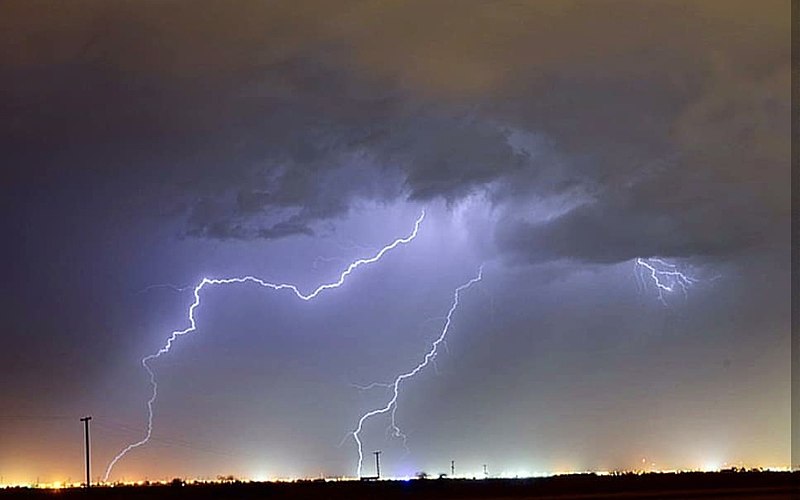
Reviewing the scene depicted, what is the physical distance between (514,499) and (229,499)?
1385 centimetres

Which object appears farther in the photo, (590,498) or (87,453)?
(87,453)

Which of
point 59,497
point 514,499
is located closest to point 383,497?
point 514,499

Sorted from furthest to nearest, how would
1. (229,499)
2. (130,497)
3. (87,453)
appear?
(87,453), (130,497), (229,499)

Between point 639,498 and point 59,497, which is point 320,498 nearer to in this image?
point 639,498

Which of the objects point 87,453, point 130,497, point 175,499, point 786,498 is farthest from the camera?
point 87,453

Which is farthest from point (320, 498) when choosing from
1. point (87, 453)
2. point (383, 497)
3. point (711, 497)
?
point (87, 453)

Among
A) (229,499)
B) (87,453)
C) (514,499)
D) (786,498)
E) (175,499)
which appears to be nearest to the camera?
(786,498)

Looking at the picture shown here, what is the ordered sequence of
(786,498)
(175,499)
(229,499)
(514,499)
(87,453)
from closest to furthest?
(786,498) → (514,499) → (175,499) → (229,499) → (87,453)

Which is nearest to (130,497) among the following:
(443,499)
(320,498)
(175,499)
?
(175,499)

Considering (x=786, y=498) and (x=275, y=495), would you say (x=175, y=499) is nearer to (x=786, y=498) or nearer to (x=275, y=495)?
(x=275, y=495)

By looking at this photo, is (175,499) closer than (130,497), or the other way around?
(175,499)

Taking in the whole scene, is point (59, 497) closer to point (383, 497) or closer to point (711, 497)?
point (383, 497)

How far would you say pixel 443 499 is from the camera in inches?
1711

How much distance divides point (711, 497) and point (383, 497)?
12.2 meters
